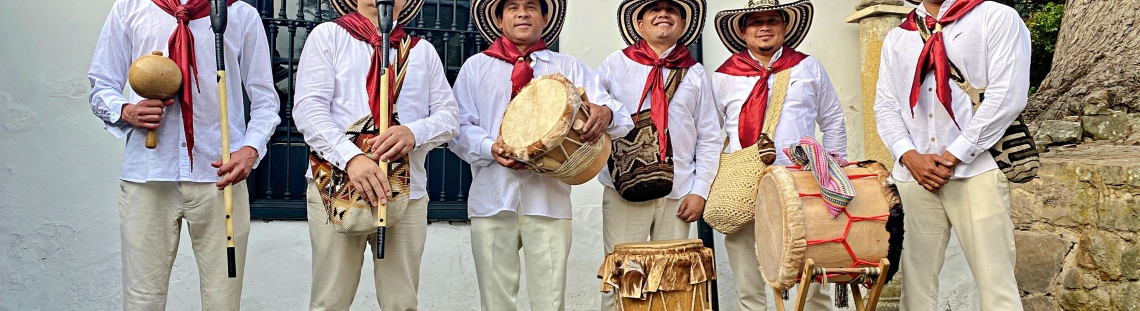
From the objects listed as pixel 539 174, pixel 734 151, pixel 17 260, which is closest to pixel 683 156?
pixel 734 151

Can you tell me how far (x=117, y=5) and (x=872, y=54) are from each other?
4323mm

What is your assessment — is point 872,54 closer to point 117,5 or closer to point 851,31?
point 851,31

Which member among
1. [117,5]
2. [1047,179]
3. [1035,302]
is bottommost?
[1035,302]

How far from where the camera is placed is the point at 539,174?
12.4ft

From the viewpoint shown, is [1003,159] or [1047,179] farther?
[1047,179]

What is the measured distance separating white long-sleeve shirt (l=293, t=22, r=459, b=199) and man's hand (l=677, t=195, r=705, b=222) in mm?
1226

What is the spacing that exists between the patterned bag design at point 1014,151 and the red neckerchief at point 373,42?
233 centimetres

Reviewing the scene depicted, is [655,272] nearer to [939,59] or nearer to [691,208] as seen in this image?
[691,208]

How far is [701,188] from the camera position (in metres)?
4.39

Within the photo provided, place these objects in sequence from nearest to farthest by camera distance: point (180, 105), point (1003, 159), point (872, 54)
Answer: point (180, 105) < point (1003, 159) < point (872, 54)

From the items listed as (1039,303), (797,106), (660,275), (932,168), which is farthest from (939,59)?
(1039,303)

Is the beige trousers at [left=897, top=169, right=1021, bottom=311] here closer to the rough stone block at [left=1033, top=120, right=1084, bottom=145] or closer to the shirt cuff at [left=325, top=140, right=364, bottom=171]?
the rough stone block at [left=1033, top=120, right=1084, bottom=145]

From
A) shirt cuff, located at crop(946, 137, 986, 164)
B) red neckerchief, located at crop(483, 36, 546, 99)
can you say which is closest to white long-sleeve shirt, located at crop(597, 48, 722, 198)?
red neckerchief, located at crop(483, 36, 546, 99)

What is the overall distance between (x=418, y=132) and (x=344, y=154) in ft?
1.01
